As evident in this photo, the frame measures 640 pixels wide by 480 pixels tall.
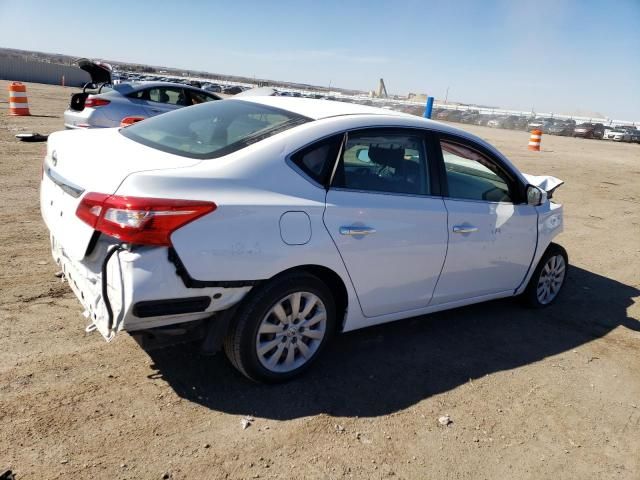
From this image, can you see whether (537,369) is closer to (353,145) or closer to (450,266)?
(450,266)

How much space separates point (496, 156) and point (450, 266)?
1085mm

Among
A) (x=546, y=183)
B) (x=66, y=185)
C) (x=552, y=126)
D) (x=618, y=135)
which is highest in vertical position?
(x=552, y=126)

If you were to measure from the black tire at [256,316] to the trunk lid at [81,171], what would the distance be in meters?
0.83

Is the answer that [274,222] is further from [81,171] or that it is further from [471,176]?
[471,176]

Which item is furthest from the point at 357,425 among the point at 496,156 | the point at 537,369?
the point at 496,156

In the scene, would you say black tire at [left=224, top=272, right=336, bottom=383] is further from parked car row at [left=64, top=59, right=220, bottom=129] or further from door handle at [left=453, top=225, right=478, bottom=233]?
parked car row at [left=64, top=59, right=220, bottom=129]

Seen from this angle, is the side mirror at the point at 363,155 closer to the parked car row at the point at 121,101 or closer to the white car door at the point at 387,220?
the white car door at the point at 387,220

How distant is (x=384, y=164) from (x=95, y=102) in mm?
9296

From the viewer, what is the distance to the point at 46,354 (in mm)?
3350

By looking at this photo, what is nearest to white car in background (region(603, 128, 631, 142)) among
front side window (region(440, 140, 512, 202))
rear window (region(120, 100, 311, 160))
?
front side window (region(440, 140, 512, 202))

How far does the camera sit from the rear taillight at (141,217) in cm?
256

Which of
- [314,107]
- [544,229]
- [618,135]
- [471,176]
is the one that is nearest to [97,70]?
[314,107]

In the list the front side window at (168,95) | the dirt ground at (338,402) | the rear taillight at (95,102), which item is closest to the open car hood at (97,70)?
the rear taillight at (95,102)

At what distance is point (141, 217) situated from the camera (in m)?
2.57
